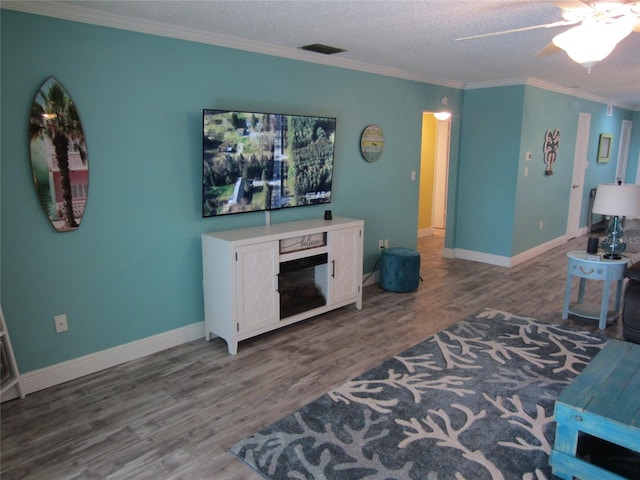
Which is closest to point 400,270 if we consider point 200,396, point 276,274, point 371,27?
point 276,274

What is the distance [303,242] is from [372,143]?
1.68 metres

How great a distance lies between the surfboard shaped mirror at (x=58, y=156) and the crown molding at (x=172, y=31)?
0.40 meters

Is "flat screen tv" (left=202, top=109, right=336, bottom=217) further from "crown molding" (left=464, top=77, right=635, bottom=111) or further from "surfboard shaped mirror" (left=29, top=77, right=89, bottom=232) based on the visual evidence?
"crown molding" (left=464, top=77, right=635, bottom=111)

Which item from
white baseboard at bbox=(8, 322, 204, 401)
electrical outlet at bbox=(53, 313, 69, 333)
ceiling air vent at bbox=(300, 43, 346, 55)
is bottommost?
white baseboard at bbox=(8, 322, 204, 401)

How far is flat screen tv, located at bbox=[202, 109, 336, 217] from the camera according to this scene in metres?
3.38

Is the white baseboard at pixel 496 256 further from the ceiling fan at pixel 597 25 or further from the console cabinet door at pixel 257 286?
the ceiling fan at pixel 597 25

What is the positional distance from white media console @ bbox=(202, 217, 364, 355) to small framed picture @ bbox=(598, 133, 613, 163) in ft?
20.6

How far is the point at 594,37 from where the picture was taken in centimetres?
213

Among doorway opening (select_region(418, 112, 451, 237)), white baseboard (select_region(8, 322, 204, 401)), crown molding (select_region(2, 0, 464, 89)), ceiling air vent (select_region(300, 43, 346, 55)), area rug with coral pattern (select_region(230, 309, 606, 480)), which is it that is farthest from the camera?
doorway opening (select_region(418, 112, 451, 237))

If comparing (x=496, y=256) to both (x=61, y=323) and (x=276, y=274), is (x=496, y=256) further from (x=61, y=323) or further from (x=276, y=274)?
(x=61, y=323)

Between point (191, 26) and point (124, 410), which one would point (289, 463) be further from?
point (191, 26)

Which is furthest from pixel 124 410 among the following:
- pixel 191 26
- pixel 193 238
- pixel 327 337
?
pixel 191 26

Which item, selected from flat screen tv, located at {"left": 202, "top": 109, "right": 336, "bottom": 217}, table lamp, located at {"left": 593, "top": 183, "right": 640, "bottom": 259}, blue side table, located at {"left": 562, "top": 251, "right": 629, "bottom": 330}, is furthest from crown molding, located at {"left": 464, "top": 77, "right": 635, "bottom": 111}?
flat screen tv, located at {"left": 202, "top": 109, "right": 336, "bottom": 217}

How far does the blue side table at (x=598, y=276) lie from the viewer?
3.81 m
